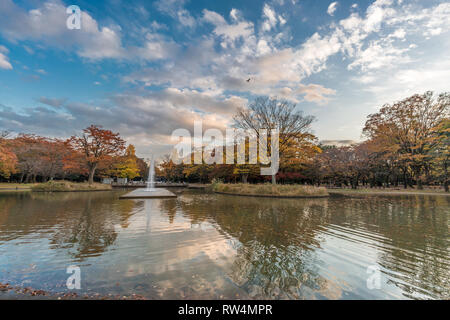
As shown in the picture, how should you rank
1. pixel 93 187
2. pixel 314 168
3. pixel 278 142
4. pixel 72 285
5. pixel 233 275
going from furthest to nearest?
pixel 314 168 → pixel 93 187 → pixel 278 142 → pixel 233 275 → pixel 72 285

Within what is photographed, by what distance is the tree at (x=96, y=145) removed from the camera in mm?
29219

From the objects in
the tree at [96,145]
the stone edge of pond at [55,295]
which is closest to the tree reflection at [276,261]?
the stone edge of pond at [55,295]

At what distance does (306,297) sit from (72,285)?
3.34 m

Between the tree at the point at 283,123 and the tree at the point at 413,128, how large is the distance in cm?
1659

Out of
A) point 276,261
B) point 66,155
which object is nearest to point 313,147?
point 276,261

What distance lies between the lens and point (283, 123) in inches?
934

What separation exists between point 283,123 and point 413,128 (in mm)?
21605

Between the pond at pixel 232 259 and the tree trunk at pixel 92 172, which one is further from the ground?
the tree trunk at pixel 92 172

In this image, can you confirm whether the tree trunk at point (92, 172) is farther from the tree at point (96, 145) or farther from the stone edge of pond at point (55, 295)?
the stone edge of pond at point (55, 295)

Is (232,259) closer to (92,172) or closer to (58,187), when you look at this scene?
(58,187)

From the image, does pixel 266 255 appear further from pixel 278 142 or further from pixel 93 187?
pixel 93 187

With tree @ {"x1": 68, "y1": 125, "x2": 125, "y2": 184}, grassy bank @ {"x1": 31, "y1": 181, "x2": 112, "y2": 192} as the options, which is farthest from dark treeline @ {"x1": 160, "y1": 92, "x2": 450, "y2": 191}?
grassy bank @ {"x1": 31, "y1": 181, "x2": 112, "y2": 192}
